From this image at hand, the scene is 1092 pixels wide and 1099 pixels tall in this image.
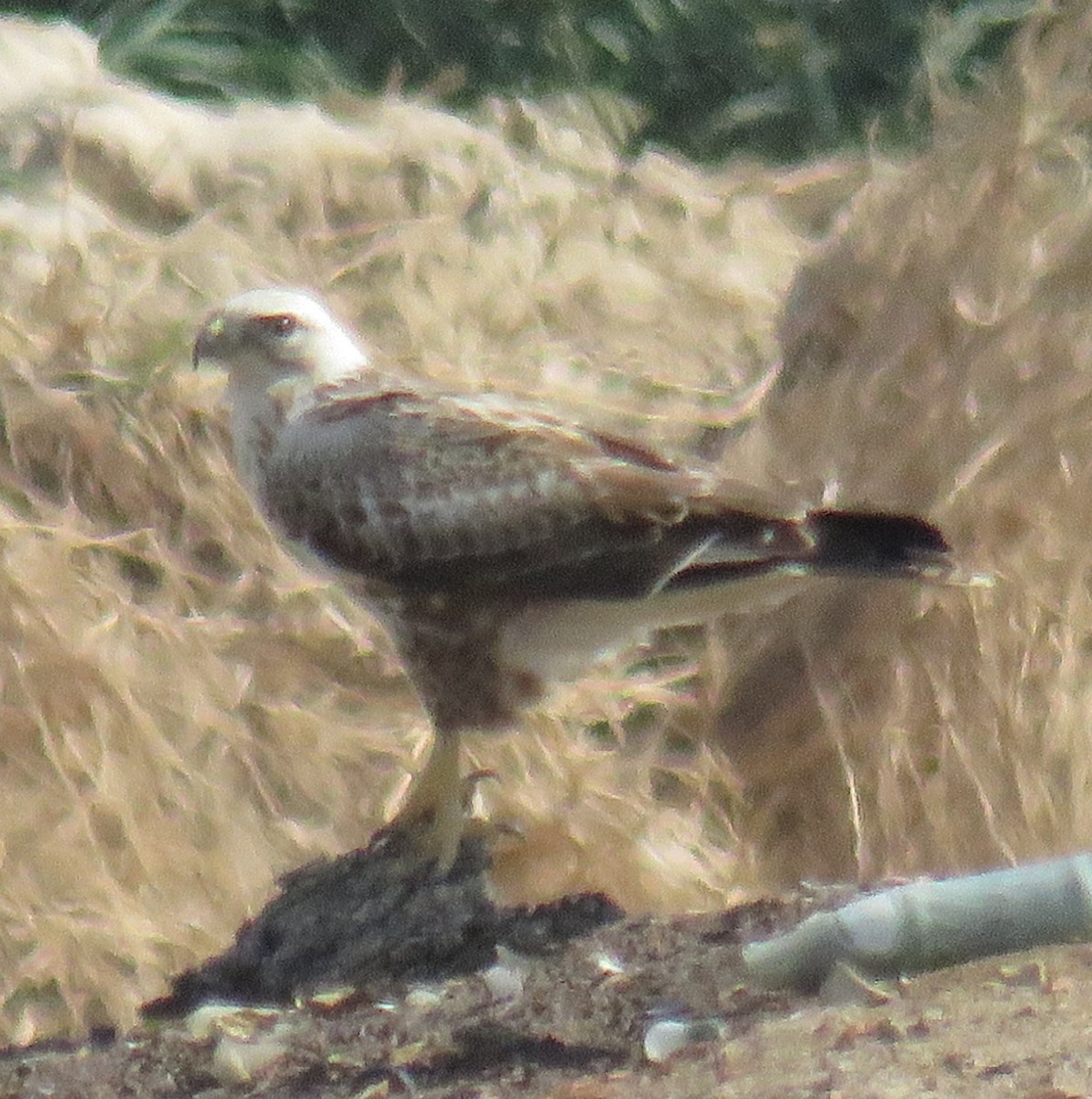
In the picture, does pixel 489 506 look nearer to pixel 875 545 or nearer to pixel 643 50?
pixel 875 545

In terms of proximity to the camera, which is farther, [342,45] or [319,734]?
[342,45]

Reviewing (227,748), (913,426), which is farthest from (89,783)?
(913,426)

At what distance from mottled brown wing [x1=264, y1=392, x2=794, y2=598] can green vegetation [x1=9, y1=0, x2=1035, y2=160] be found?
4.01 metres

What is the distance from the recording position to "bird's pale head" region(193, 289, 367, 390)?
5773 mm

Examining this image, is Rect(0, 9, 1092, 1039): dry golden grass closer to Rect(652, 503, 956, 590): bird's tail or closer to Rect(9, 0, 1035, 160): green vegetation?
Rect(652, 503, 956, 590): bird's tail

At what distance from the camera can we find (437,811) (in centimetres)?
559

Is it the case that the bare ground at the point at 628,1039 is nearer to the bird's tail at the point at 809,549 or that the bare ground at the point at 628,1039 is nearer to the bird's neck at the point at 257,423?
the bird's tail at the point at 809,549

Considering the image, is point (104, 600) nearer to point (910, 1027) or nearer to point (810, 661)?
point (810, 661)

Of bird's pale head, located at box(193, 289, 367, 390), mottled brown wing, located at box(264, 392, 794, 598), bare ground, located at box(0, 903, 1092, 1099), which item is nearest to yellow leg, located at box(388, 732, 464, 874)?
mottled brown wing, located at box(264, 392, 794, 598)

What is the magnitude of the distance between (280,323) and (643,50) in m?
4.31

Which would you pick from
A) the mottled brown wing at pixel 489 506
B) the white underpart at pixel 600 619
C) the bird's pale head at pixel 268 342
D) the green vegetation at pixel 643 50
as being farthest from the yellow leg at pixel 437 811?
the green vegetation at pixel 643 50

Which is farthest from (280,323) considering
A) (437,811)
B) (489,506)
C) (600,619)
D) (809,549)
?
Answer: (809,549)

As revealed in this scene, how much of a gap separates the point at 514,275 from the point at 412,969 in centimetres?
345

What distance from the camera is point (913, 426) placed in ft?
20.8
